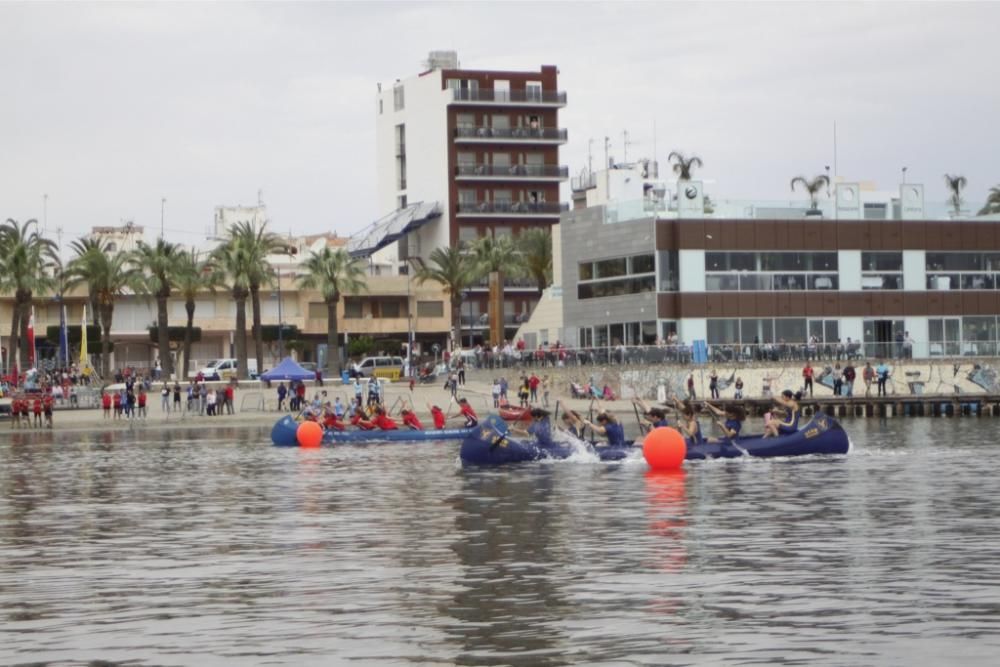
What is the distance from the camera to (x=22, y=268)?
332ft

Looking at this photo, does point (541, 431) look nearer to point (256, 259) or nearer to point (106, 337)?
point (256, 259)

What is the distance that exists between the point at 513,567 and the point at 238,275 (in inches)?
3242

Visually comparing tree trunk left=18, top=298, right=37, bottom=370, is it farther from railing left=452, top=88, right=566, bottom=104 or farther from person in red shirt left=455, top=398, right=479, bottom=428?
person in red shirt left=455, top=398, right=479, bottom=428

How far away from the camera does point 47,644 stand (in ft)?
57.3

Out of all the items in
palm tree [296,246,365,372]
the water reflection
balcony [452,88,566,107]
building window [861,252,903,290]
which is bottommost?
the water reflection

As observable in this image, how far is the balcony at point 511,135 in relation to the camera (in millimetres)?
132250

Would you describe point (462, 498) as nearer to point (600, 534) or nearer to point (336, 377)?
point (600, 534)

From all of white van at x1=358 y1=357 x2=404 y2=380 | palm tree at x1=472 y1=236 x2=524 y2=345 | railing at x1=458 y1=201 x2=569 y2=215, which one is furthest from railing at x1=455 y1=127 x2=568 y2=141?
white van at x1=358 y1=357 x2=404 y2=380

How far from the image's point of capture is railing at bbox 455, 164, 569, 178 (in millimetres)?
133000

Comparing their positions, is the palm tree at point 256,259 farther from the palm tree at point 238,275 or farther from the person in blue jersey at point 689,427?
the person in blue jersey at point 689,427

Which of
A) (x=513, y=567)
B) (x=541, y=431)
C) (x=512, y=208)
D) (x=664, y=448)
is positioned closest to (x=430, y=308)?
(x=512, y=208)

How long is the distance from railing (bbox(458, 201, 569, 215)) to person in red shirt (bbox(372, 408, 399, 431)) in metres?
75.4

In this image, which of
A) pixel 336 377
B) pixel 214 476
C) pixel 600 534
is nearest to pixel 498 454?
pixel 214 476

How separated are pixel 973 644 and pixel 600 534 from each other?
11.1 meters
